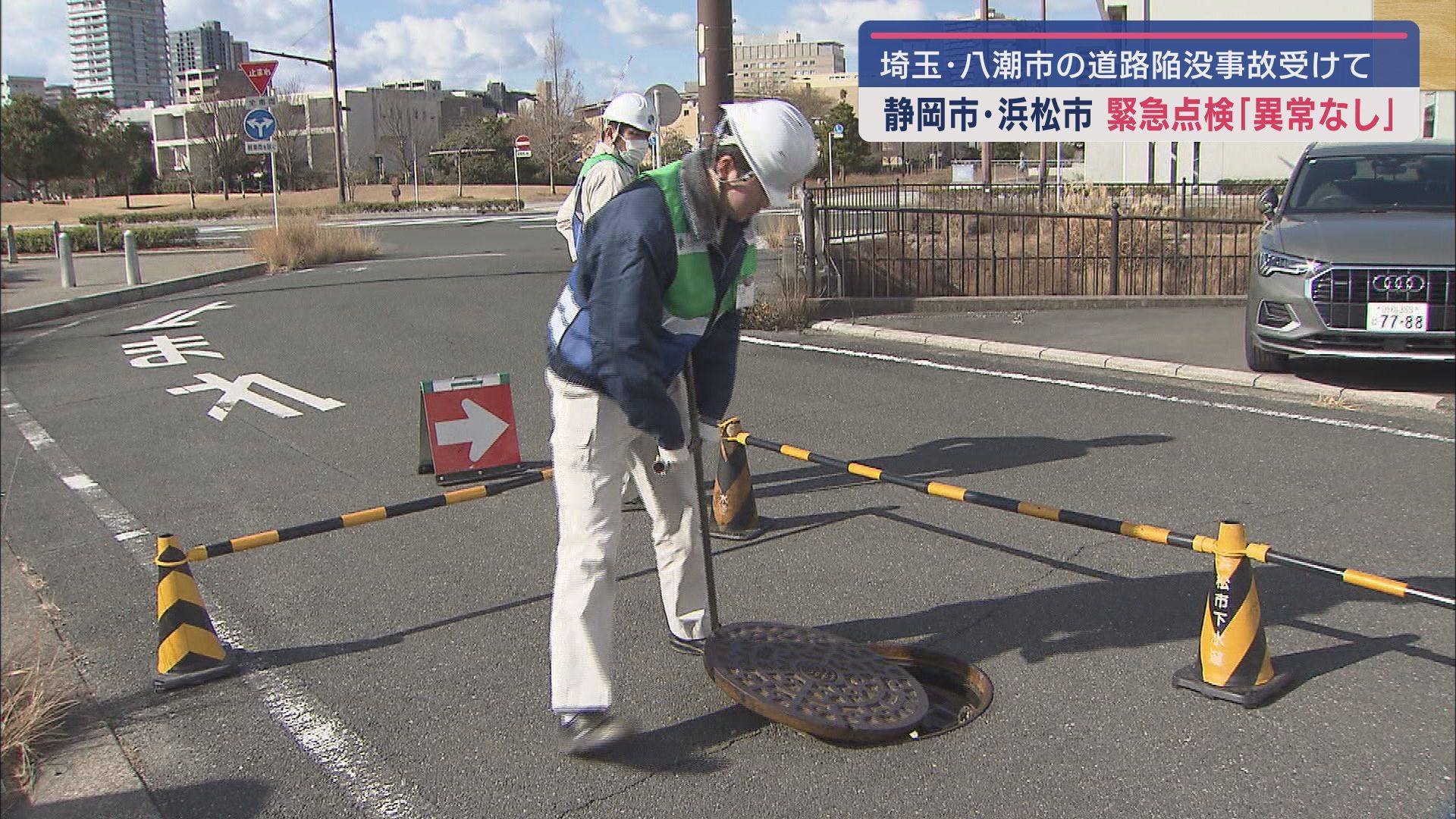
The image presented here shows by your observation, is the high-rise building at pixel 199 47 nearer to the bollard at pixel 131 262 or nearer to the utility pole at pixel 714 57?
the utility pole at pixel 714 57

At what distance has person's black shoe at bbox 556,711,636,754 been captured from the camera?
347cm

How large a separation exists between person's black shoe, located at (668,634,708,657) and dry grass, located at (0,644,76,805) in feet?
6.81

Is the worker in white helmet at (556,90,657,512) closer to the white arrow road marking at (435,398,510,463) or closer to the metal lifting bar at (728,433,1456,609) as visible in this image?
the white arrow road marking at (435,398,510,463)

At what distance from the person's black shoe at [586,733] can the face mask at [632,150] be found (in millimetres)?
3441

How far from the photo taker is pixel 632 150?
20.2 feet

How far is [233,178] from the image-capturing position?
52.0 metres

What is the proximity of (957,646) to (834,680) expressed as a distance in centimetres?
72

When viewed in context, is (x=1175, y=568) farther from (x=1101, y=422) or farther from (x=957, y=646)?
(x=1101, y=422)

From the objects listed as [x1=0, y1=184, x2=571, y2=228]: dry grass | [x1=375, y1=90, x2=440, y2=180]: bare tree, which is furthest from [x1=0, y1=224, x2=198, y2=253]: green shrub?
[x1=375, y1=90, x2=440, y2=180]: bare tree

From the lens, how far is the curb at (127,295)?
14.8m

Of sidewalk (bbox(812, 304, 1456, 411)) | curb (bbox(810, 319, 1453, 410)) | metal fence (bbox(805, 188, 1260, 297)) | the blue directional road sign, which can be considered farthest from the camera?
the blue directional road sign

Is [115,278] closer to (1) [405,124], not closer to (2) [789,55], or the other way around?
(2) [789,55]

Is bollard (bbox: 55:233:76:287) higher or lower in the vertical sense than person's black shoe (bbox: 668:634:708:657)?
higher
